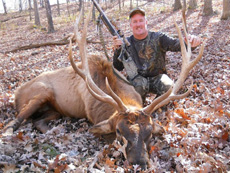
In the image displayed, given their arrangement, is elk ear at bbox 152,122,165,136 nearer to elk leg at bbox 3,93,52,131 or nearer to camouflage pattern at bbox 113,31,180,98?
camouflage pattern at bbox 113,31,180,98

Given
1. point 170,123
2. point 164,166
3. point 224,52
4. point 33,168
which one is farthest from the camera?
point 224,52

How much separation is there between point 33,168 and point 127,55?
3272mm

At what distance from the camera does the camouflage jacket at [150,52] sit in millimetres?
5199

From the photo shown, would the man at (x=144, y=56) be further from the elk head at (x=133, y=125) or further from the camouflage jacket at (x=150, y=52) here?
the elk head at (x=133, y=125)

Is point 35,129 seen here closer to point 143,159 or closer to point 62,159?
point 62,159

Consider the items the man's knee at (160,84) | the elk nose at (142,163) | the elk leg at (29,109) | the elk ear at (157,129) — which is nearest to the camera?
Answer: the elk nose at (142,163)

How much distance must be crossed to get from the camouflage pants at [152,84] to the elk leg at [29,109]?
2109 mm

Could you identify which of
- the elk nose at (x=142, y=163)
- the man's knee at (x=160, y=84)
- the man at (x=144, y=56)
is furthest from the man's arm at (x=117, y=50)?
the elk nose at (x=142, y=163)

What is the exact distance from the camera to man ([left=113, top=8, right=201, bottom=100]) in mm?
5099

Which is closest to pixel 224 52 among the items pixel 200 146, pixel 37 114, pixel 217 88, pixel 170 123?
pixel 217 88

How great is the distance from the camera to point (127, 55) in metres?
5.18

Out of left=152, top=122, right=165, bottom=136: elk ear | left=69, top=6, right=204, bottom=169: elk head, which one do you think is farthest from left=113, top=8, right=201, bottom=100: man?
left=152, top=122, right=165, bottom=136: elk ear

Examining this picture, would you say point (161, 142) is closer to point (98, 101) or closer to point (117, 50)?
point (98, 101)

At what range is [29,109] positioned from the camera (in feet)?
15.5
